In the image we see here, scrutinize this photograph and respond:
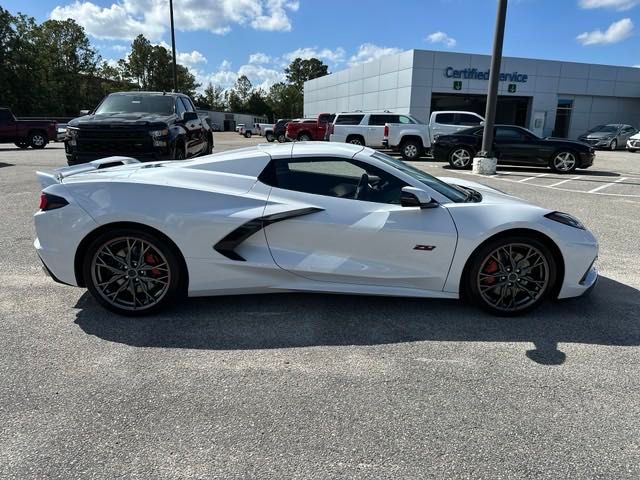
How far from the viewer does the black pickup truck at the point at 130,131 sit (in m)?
8.36

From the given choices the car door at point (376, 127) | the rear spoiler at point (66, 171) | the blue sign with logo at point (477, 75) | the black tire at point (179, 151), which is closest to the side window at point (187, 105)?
the black tire at point (179, 151)

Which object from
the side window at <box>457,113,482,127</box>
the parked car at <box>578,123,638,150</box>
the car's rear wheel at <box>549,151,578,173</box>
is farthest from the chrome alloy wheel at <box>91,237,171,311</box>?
the parked car at <box>578,123,638,150</box>

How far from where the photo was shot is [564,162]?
566 inches

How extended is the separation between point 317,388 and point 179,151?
7.78 metres

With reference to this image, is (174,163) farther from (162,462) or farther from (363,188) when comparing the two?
(162,462)

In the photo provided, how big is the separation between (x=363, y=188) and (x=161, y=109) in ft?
24.2

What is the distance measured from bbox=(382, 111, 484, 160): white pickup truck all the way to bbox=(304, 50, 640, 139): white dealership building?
1428cm

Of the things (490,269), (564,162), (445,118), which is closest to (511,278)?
(490,269)

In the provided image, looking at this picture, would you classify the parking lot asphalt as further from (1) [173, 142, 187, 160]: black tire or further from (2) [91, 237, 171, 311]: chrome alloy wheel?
(1) [173, 142, 187, 160]: black tire

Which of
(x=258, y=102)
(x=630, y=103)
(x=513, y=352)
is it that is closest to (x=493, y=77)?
(x=513, y=352)

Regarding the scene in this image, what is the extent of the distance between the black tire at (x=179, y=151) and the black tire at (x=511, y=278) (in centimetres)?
705

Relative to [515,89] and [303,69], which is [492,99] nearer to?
[515,89]

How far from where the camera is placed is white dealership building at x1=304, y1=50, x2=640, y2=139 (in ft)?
108

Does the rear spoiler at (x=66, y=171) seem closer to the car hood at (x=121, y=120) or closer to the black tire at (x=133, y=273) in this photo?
the black tire at (x=133, y=273)
